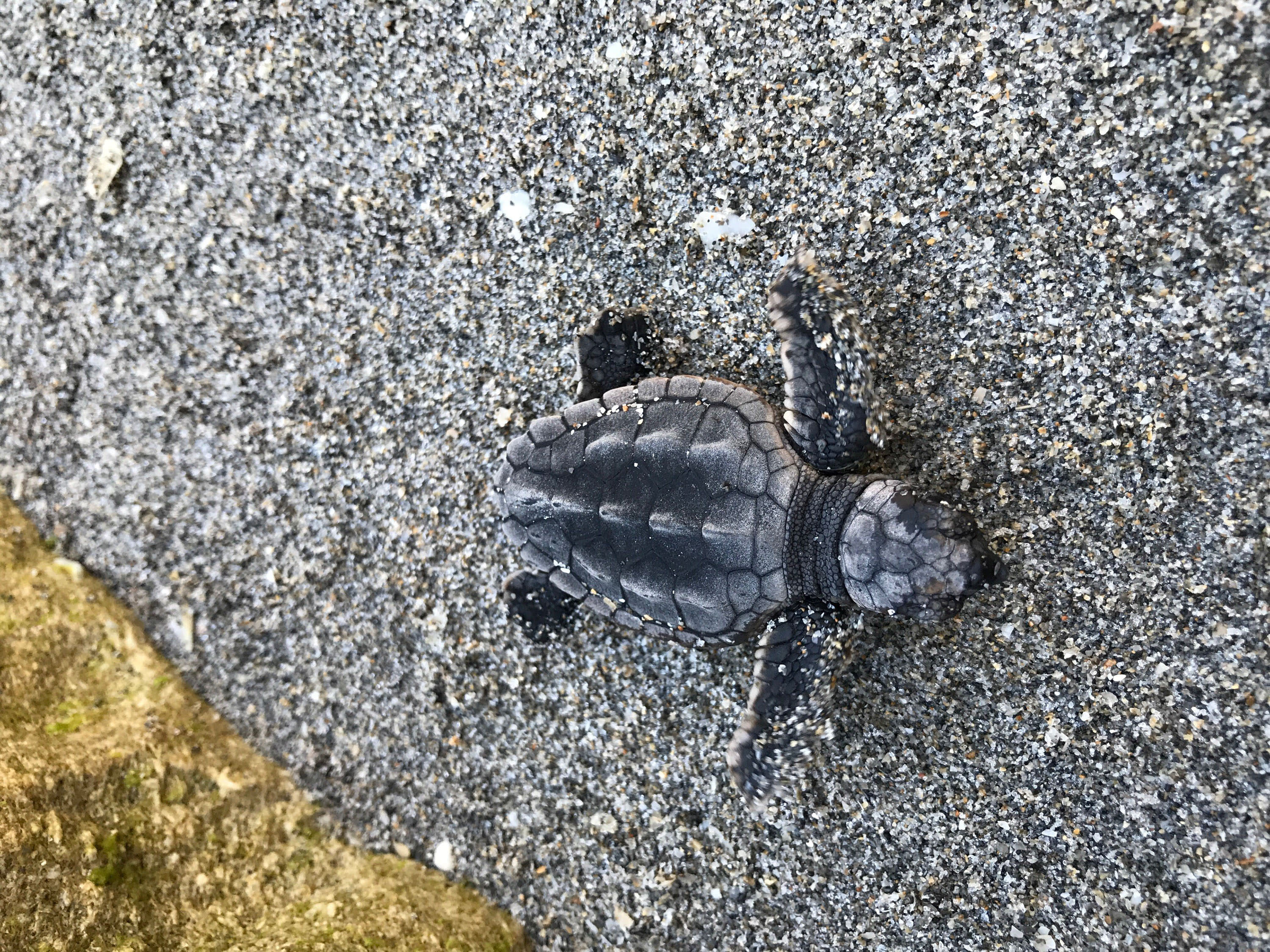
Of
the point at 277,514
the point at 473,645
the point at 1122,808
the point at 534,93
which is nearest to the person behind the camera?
the point at 1122,808

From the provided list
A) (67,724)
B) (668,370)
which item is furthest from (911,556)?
(67,724)

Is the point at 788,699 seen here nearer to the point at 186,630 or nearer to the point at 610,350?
the point at 610,350

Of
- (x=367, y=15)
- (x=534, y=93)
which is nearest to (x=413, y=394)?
(x=534, y=93)

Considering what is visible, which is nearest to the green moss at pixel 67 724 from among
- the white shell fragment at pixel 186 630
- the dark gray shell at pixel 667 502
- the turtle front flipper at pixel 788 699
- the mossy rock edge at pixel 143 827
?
the mossy rock edge at pixel 143 827

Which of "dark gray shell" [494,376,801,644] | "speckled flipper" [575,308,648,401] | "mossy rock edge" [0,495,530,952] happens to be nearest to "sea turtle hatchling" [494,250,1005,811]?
"dark gray shell" [494,376,801,644]

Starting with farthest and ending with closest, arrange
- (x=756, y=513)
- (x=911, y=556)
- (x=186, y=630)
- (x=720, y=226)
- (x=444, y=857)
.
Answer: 1. (x=186, y=630)
2. (x=444, y=857)
3. (x=720, y=226)
4. (x=756, y=513)
5. (x=911, y=556)

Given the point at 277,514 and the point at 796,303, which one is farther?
the point at 277,514

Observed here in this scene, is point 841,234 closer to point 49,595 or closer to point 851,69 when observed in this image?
point 851,69
